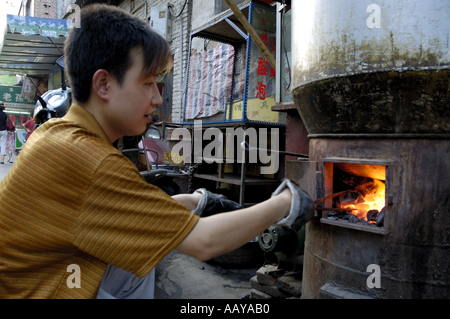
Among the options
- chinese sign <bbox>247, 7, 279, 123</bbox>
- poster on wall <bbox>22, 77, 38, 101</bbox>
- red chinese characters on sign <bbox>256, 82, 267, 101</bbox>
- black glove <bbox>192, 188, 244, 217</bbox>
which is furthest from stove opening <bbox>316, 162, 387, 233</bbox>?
poster on wall <bbox>22, 77, 38, 101</bbox>

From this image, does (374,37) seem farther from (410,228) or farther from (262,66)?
(262,66)

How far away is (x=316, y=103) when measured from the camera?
2.39 metres

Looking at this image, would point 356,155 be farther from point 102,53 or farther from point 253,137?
point 253,137

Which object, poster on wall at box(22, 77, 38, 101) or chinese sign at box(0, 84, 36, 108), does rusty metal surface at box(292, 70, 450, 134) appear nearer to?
poster on wall at box(22, 77, 38, 101)

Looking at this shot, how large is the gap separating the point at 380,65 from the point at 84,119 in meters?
1.75

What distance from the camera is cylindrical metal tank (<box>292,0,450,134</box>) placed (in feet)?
6.18

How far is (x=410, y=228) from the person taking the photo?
2039 millimetres

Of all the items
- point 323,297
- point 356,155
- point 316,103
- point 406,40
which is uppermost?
point 406,40

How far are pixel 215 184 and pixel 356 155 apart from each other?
445 centimetres

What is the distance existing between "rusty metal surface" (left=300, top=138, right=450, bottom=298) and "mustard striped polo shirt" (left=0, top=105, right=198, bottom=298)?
5.16ft

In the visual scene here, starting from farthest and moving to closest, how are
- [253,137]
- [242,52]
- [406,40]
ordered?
1. [242,52]
2. [253,137]
3. [406,40]

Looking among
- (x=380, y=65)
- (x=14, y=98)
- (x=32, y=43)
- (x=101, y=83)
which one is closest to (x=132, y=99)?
(x=101, y=83)

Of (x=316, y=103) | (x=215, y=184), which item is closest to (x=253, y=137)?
(x=215, y=184)

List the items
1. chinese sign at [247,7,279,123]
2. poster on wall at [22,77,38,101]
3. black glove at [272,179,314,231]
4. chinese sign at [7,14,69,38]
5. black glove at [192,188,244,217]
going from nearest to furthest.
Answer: black glove at [272,179,314,231], black glove at [192,188,244,217], chinese sign at [247,7,279,123], chinese sign at [7,14,69,38], poster on wall at [22,77,38,101]
